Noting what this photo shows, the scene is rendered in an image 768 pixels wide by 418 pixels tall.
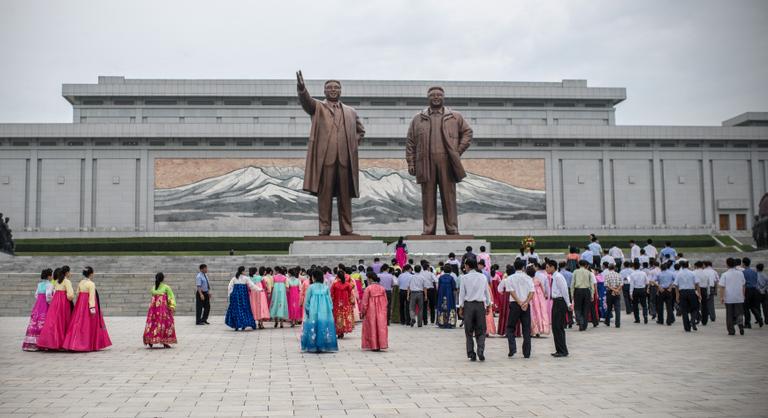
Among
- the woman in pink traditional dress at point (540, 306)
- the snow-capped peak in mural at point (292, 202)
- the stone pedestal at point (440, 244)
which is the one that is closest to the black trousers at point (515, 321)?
the woman in pink traditional dress at point (540, 306)

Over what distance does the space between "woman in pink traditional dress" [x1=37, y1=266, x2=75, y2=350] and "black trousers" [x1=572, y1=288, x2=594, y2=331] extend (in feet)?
25.2

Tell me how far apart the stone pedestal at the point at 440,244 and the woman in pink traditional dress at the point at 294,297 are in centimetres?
480

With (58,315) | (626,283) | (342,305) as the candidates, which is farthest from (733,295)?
(58,315)

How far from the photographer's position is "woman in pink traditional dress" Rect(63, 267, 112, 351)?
9.44 meters

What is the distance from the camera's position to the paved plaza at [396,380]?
5.55 meters

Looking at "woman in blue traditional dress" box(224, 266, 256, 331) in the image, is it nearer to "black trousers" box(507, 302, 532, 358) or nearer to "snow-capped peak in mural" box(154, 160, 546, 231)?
"black trousers" box(507, 302, 532, 358)

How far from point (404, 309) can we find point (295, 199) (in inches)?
806

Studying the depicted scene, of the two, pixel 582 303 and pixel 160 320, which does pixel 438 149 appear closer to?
pixel 582 303

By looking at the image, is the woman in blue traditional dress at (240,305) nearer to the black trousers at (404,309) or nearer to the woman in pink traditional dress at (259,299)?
the woman in pink traditional dress at (259,299)

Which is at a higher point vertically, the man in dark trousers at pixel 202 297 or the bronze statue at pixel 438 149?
the bronze statue at pixel 438 149

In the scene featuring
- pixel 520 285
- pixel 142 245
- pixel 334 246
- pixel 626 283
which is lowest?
pixel 626 283

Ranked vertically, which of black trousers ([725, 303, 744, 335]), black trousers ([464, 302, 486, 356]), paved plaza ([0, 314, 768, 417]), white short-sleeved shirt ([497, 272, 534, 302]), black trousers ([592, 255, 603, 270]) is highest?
black trousers ([592, 255, 603, 270])

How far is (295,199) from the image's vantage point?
110 feet

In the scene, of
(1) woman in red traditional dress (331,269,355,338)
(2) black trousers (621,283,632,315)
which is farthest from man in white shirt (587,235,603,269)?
(1) woman in red traditional dress (331,269,355,338)
